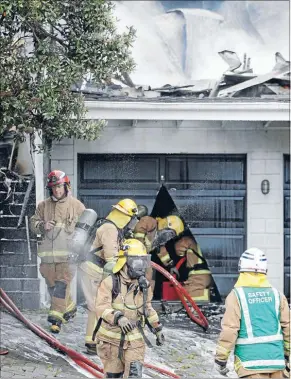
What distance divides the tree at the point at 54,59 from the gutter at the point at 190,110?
1.24 m

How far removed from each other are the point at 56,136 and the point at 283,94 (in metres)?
3.48

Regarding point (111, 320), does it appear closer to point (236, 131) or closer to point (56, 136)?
point (56, 136)

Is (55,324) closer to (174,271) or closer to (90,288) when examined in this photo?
(90,288)

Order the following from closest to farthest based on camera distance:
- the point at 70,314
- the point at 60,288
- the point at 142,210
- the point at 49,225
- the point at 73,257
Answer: the point at 73,257 → the point at 60,288 → the point at 49,225 → the point at 70,314 → the point at 142,210

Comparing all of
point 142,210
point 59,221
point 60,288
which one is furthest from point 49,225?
point 142,210

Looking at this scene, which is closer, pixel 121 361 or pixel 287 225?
pixel 121 361

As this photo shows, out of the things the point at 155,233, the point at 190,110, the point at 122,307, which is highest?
the point at 190,110

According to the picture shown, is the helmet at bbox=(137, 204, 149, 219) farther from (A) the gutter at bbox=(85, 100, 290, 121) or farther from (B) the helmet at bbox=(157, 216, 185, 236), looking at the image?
(A) the gutter at bbox=(85, 100, 290, 121)

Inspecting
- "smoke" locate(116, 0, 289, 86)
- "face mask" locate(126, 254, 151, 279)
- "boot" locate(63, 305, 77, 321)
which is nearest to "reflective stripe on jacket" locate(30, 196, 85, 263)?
"boot" locate(63, 305, 77, 321)

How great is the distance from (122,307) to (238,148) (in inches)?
181

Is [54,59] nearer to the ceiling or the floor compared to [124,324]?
nearer to the ceiling

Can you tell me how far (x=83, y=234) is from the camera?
30.7 feet

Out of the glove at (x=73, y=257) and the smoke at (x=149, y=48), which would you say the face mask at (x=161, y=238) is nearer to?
the glove at (x=73, y=257)

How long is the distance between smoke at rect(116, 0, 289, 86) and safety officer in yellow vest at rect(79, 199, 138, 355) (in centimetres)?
333
